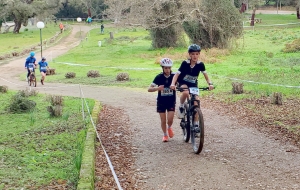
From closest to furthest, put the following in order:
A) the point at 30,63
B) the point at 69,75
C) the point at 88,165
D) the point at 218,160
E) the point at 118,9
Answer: the point at 88,165 < the point at 218,160 < the point at 30,63 < the point at 69,75 < the point at 118,9

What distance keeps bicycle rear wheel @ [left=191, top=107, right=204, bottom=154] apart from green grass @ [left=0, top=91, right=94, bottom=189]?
1.96m

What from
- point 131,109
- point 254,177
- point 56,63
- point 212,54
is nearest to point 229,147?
point 254,177

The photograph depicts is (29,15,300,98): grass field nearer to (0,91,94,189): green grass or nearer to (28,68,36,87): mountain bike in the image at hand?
(28,68,36,87): mountain bike

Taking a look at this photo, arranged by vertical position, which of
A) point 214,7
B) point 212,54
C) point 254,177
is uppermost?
point 214,7

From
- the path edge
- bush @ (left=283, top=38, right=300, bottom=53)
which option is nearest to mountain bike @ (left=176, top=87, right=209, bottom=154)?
the path edge

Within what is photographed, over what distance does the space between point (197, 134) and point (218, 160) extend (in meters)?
0.76

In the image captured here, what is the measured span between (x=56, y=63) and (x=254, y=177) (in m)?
28.1

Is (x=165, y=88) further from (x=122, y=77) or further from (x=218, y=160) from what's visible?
(x=122, y=77)

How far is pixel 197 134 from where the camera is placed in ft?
26.2

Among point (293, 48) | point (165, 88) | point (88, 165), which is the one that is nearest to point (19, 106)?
point (165, 88)

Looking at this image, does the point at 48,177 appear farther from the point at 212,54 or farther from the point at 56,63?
the point at 56,63

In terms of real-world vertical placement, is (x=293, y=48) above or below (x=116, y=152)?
above

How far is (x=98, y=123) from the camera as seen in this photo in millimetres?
11008

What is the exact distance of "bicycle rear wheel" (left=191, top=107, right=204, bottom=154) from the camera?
293 inches
